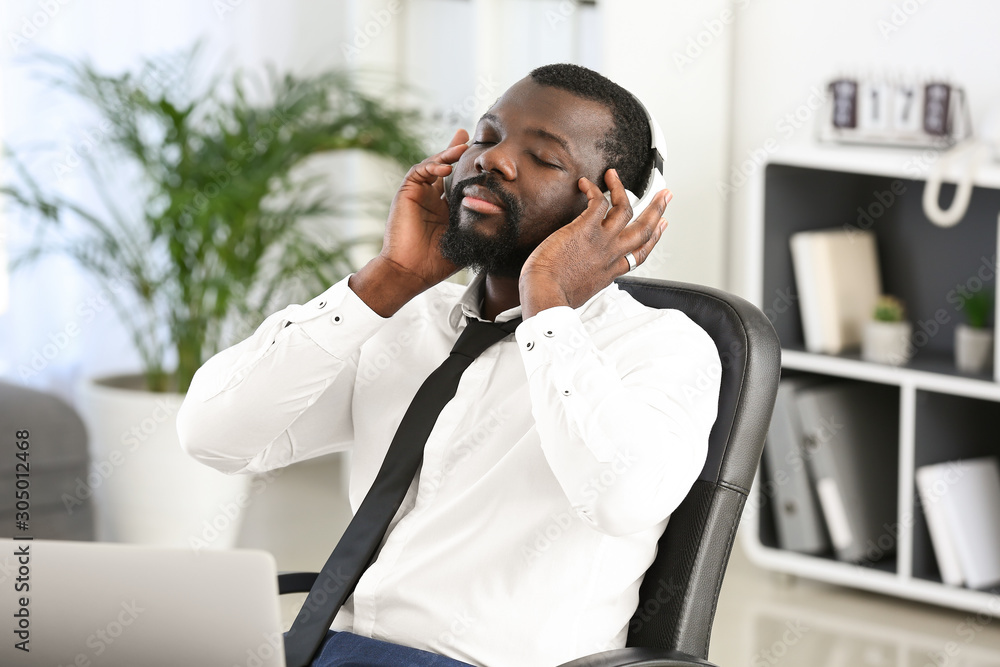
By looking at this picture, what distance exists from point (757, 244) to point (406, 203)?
5.37 feet

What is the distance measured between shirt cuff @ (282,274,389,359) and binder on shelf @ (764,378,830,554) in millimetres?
1739

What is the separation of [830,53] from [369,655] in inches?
94.6

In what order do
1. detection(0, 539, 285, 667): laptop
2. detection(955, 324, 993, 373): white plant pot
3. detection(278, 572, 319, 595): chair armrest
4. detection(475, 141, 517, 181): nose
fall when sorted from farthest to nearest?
1. detection(955, 324, 993, 373): white plant pot
2. detection(278, 572, 319, 595): chair armrest
3. detection(475, 141, 517, 181): nose
4. detection(0, 539, 285, 667): laptop

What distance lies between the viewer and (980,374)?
2.84m

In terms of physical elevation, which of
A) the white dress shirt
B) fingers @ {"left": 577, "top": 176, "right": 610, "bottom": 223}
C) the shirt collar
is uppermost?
fingers @ {"left": 577, "top": 176, "right": 610, "bottom": 223}

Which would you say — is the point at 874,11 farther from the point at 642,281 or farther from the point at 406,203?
the point at 406,203

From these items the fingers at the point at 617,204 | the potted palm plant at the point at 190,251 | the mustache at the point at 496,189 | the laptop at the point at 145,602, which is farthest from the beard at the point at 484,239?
the potted palm plant at the point at 190,251

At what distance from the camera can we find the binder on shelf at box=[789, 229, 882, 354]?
3.00 meters

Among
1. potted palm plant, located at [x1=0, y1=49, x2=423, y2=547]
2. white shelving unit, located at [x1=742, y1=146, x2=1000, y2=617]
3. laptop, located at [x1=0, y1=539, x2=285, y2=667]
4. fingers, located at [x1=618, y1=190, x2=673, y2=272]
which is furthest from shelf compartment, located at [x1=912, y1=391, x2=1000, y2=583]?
laptop, located at [x1=0, y1=539, x2=285, y2=667]

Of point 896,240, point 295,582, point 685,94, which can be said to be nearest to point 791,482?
point 896,240

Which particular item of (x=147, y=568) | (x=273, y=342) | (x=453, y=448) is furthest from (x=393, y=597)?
(x=147, y=568)

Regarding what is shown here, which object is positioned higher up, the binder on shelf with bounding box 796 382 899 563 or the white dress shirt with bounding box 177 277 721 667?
the white dress shirt with bounding box 177 277 721 667

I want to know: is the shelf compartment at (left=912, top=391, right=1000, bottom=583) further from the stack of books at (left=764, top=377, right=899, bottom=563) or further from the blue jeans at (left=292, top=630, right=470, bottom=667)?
the blue jeans at (left=292, top=630, right=470, bottom=667)

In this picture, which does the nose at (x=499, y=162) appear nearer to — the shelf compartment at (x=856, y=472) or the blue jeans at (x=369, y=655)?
the blue jeans at (x=369, y=655)
